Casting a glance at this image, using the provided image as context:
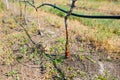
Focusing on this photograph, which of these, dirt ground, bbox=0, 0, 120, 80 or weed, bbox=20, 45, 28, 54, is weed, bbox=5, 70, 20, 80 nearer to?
dirt ground, bbox=0, 0, 120, 80

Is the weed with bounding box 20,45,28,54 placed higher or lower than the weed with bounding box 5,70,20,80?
higher

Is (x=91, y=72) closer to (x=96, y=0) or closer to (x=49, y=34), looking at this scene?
(x=49, y=34)

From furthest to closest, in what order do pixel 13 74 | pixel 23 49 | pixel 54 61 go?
1. pixel 23 49
2. pixel 54 61
3. pixel 13 74

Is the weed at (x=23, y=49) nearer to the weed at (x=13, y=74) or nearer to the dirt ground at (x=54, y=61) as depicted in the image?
the dirt ground at (x=54, y=61)

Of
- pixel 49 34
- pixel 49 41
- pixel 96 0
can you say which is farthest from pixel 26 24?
pixel 96 0

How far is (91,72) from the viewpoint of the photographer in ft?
15.5

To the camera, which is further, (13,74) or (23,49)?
(23,49)

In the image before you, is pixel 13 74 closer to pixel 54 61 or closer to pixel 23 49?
pixel 54 61

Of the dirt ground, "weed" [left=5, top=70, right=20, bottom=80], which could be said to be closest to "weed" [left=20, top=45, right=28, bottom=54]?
the dirt ground

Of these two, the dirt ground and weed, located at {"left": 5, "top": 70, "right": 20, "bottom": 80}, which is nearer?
the dirt ground

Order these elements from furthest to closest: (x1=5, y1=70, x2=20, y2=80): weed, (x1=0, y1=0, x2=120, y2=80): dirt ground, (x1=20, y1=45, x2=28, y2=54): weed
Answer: (x1=20, y1=45, x2=28, y2=54): weed, (x1=5, y1=70, x2=20, y2=80): weed, (x1=0, y1=0, x2=120, y2=80): dirt ground

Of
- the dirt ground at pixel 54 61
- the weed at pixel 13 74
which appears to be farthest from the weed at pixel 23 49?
the weed at pixel 13 74

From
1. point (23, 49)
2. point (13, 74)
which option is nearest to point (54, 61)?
point (13, 74)

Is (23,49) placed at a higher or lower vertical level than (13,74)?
higher
